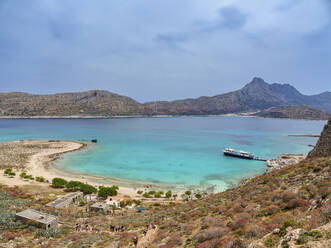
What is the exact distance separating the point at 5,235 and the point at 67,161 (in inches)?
1739

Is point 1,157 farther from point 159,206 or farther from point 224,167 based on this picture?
point 224,167

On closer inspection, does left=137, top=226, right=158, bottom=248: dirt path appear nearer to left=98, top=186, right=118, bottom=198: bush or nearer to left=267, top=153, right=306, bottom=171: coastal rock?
left=98, top=186, right=118, bottom=198: bush

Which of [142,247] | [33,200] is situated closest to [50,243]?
[142,247]

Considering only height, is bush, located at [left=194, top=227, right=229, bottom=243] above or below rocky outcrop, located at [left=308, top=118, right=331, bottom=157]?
below

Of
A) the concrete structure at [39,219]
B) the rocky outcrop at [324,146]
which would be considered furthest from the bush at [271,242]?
the rocky outcrop at [324,146]

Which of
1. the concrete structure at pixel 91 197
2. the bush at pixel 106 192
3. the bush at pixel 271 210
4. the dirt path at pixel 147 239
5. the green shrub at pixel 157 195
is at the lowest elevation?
the green shrub at pixel 157 195

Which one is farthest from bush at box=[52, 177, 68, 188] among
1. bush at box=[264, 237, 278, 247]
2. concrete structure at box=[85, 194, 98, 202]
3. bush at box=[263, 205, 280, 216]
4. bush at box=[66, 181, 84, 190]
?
bush at box=[264, 237, 278, 247]

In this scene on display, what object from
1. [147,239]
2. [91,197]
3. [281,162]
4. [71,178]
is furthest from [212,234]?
[281,162]

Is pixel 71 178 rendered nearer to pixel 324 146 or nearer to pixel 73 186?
pixel 73 186

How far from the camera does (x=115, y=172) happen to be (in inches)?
1957

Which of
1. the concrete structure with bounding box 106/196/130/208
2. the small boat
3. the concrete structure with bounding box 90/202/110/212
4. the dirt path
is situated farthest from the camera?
the small boat

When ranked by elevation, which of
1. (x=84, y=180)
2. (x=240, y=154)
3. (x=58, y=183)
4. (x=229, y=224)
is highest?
(x=229, y=224)

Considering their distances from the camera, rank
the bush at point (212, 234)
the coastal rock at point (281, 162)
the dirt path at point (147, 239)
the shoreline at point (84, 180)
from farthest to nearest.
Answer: the coastal rock at point (281, 162) < the shoreline at point (84, 180) < the dirt path at point (147, 239) < the bush at point (212, 234)

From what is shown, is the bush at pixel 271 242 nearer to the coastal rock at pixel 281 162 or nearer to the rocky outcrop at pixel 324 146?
the rocky outcrop at pixel 324 146
